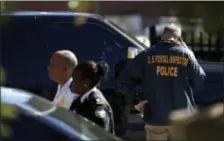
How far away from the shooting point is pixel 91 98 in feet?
14.8

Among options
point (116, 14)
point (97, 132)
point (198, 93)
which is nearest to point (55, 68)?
point (97, 132)

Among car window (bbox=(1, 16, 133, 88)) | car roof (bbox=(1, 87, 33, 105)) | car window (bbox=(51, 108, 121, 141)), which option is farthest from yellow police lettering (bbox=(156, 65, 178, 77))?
car roof (bbox=(1, 87, 33, 105))

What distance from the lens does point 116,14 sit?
31250 millimetres

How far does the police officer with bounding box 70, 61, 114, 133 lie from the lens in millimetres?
4426

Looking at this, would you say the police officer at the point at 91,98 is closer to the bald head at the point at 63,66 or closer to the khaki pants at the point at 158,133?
the bald head at the point at 63,66

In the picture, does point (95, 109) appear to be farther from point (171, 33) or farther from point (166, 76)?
point (171, 33)

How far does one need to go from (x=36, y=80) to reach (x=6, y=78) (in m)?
0.40

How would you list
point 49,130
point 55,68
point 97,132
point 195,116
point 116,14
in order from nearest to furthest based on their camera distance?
1. point 195,116
2. point 49,130
3. point 97,132
4. point 55,68
5. point 116,14

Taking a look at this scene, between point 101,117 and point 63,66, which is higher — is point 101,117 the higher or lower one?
the lower one

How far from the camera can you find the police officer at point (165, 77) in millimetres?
5609

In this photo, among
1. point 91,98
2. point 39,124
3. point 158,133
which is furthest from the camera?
point 158,133

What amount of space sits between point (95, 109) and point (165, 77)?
1366 millimetres

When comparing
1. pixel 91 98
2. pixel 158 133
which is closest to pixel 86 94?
pixel 91 98

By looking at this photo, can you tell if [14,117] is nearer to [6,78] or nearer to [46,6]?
[6,78]
